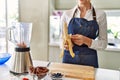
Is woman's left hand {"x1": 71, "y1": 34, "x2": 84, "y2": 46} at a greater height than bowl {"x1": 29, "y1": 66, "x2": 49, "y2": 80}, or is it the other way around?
woman's left hand {"x1": 71, "y1": 34, "x2": 84, "y2": 46}

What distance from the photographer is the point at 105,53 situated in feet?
7.13

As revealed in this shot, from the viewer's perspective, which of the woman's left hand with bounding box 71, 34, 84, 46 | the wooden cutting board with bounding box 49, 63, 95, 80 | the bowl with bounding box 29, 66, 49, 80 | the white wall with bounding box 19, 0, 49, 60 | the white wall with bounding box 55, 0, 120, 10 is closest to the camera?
the bowl with bounding box 29, 66, 49, 80

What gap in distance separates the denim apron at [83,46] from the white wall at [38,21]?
0.86m

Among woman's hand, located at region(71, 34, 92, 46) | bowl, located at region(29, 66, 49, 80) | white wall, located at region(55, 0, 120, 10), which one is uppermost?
white wall, located at region(55, 0, 120, 10)

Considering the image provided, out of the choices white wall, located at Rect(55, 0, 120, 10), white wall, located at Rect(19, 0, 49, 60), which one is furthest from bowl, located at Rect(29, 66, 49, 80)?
white wall, located at Rect(55, 0, 120, 10)

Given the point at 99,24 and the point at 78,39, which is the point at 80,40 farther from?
the point at 99,24

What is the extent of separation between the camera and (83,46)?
4.99ft

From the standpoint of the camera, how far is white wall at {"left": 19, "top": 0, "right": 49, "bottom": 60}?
7.79ft

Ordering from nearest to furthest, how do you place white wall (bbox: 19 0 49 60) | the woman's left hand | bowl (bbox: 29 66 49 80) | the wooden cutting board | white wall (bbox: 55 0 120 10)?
bowl (bbox: 29 66 49 80)
the wooden cutting board
the woman's left hand
white wall (bbox: 55 0 120 10)
white wall (bbox: 19 0 49 60)

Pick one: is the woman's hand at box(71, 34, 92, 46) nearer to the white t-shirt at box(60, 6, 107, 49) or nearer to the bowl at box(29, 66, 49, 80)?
the white t-shirt at box(60, 6, 107, 49)

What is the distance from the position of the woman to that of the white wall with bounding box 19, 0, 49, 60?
0.82 metres

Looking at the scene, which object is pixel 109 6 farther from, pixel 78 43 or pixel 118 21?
pixel 78 43

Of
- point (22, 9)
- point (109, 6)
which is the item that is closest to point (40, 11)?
point (22, 9)

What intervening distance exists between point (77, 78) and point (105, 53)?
116cm
